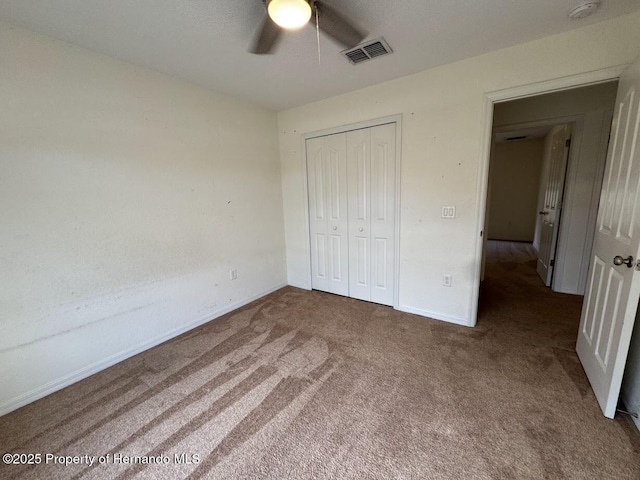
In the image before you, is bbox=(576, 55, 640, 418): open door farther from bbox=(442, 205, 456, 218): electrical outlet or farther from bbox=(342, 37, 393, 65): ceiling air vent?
bbox=(342, 37, 393, 65): ceiling air vent

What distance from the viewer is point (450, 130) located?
2.30 metres

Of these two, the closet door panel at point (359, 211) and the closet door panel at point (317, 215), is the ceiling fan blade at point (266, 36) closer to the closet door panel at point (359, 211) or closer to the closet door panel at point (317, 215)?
the closet door panel at point (359, 211)

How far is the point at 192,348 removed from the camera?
2.26m

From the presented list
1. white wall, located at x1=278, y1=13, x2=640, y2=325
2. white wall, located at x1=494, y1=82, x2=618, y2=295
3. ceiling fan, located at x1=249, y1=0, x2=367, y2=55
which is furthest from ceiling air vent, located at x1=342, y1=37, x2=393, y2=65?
white wall, located at x1=494, y1=82, x2=618, y2=295

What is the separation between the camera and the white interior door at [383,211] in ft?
8.77

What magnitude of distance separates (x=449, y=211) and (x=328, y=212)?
1.39m

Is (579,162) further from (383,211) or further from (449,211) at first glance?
(383,211)

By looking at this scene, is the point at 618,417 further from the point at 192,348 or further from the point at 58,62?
the point at 58,62

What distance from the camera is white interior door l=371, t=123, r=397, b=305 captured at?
8.77 ft

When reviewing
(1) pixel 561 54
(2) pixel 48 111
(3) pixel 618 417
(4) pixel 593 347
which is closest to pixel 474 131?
(1) pixel 561 54

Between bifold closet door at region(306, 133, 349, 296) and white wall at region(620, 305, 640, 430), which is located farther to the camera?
bifold closet door at region(306, 133, 349, 296)

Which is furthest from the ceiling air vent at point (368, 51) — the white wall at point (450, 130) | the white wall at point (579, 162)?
the white wall at point (579, 162)

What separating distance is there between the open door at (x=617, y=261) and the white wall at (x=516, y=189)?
4.95 metres

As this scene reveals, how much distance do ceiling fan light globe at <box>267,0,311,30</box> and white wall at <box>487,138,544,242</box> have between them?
20.8 feet
